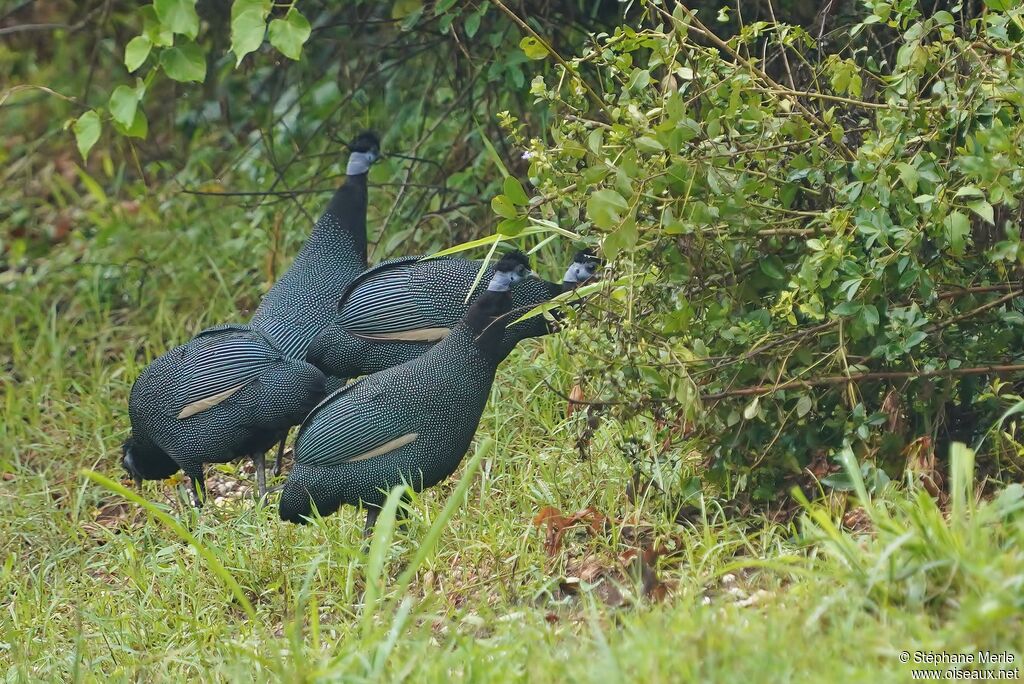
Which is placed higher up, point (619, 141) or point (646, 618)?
→ point (619, 141)

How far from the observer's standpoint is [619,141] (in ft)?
11.9

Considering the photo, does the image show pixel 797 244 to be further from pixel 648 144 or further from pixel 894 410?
pixel 648 144

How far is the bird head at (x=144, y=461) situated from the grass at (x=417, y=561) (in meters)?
0.15

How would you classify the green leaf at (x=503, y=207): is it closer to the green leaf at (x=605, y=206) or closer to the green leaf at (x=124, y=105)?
the green leaf at (x=605, y=206)

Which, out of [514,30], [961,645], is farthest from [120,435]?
[961,645]

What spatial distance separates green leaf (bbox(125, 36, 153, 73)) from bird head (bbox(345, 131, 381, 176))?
36.9 inches

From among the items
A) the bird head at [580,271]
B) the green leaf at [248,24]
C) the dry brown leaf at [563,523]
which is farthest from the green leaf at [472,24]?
the dry brown leaf at [563,523]

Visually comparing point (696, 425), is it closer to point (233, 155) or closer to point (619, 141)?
point (619, 141)

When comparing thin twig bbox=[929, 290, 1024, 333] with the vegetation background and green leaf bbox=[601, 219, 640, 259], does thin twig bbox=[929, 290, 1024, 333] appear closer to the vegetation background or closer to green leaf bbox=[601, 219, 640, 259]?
the vegetation background

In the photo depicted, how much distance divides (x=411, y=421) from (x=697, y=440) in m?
0.91

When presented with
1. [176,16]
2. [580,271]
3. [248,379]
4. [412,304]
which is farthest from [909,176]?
[176,16]

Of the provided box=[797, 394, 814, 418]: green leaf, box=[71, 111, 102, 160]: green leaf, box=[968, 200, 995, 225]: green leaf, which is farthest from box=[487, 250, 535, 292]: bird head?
box=[71, 111, 102, 160]: green leaf

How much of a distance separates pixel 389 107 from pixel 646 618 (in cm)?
429

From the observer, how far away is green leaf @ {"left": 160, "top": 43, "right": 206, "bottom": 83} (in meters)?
5.23
